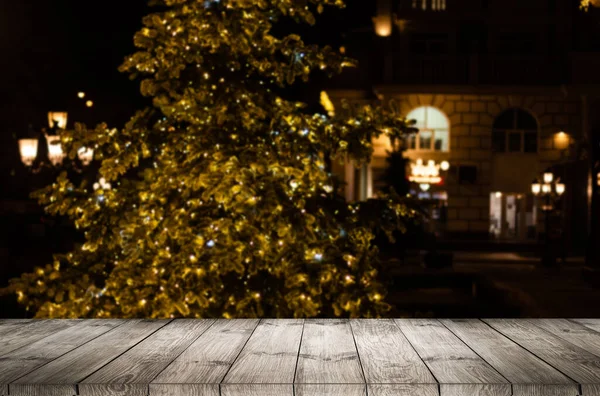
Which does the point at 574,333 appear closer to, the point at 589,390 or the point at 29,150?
the point at 589,390

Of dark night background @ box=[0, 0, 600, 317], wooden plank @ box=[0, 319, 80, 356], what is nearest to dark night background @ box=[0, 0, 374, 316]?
dark night background @ box=[0, 0, 600, 317]

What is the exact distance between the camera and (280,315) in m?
5.63

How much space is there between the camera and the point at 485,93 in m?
29.9

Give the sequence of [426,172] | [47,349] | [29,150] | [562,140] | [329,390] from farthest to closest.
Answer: [562,140], [426,172], [29,150], [47,349], [329,390]

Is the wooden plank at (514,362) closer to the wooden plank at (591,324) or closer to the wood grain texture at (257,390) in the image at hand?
the wooden plank at (591,324)

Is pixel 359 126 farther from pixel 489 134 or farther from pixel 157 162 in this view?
pixel 489 134

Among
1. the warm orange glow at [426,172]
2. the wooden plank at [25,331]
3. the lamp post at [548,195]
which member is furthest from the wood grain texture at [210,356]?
the warm orange glow at [426,172]

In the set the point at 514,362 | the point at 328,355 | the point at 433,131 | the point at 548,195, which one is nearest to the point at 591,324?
the point at 514,362

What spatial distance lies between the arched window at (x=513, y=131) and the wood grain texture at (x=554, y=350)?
27397mm

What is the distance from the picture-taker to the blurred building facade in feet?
96.7

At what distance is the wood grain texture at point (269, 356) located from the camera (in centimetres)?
248

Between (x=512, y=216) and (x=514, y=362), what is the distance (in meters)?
29.6

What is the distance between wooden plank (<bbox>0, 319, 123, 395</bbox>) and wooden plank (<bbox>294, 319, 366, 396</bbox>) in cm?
86

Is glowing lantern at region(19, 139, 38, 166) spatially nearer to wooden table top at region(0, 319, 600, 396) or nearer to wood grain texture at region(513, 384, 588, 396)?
wooden table top at region(0, 319, 600, 396)
